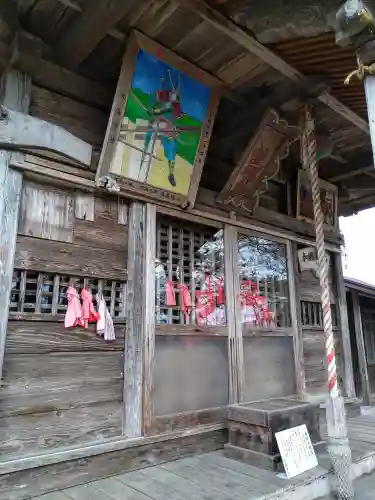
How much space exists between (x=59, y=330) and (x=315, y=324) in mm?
3897

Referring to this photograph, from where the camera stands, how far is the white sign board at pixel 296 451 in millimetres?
3264

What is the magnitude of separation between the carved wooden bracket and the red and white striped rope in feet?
1.06

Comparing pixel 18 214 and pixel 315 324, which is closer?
pixel 18 214

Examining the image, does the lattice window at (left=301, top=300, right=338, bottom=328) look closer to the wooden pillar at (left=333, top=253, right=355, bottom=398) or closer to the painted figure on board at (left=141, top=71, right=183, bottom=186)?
the wooden pillar at (left=333, top=253, right=355, bottom=398)

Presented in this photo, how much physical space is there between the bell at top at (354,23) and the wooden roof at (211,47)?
0.43 meters

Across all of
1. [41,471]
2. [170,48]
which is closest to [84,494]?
[41,471]

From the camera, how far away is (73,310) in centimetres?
329

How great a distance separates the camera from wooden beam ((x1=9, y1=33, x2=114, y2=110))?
3.24 m

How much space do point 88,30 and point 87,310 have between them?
92.0 inches

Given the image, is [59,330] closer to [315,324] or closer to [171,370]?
[171,370]

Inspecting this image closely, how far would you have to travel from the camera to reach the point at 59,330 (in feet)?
10.6

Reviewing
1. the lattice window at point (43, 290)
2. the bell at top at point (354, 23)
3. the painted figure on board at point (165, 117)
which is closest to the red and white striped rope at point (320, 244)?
the painted figure on board at point (165, 117)

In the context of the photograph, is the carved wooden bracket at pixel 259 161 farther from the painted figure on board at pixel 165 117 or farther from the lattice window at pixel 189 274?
the painted figure on board at pixel 165 117

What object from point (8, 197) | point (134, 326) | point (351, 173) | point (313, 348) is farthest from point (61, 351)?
point (351, 173)
